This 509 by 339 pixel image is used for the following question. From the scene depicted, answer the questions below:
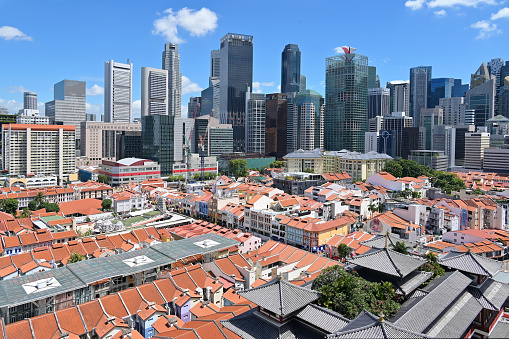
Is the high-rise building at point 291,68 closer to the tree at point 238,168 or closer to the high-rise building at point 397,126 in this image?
the high-rise building at point 397,126

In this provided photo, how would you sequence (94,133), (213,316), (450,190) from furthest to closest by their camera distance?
(94,133) → (450,190) → (213,316)

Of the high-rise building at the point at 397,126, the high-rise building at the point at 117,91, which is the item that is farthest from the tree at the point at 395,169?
the high-rise building at the point at 117,91

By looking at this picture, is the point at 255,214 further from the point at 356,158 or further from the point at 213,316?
the point at 356,158

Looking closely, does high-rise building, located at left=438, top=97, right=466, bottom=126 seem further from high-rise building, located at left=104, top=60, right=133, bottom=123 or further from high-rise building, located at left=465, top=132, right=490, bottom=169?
high-rise building, located at left=104, top=60, right=133, bottom=123

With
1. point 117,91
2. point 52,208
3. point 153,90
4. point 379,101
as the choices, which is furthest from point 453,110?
point 52,208

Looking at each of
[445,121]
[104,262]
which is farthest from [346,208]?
[445,121]
